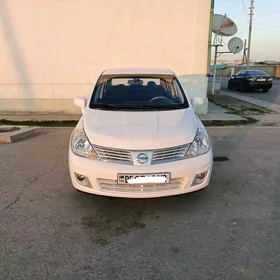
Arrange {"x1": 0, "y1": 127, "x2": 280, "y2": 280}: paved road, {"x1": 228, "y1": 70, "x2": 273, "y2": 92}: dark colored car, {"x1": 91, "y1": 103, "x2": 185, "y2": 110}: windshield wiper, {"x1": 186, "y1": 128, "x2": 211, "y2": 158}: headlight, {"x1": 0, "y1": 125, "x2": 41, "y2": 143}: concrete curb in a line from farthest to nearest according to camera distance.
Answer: {"x1": 228, "y1": 70, "x2": 273, "y2": 92}: dark colored car, {"x1": 0, "y1": 125, "x2": 41, "y2": 143}: concrete curb, {"x1": 91, "y1": 103, "x2": 185, "y2": 110}: windshield wiper, {"x1": 186, "y1": 128, "x2": 211, "y2": 158}: headlight, {"x1": 0, "y1": 127, "x2": 280, "y2": 280}: paved road

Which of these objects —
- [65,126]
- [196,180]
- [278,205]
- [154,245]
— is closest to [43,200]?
[154,245]

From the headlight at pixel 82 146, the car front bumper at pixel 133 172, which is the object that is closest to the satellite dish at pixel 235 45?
the car front bumper at pixel 133 172

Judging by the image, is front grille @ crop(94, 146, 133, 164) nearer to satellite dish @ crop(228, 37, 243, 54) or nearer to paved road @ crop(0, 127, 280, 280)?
paved road @ crop(0, 127, 280, 280)

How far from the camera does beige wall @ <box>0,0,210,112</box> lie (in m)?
9.48

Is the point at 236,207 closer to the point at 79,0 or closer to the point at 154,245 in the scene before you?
the point at 154,245

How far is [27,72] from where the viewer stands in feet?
33.2

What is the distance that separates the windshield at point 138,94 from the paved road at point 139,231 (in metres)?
1.30

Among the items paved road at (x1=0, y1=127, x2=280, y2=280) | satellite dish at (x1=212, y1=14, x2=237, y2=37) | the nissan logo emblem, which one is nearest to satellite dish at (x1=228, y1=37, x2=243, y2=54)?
satellite dish at (x1=212, y1=14, x2=237, y2=37)

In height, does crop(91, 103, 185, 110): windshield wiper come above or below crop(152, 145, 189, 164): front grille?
above

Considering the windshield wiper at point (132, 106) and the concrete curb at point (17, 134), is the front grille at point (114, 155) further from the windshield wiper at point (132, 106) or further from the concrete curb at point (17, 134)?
the concrete curb at point (17, 134)

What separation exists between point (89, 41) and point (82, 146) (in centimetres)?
722

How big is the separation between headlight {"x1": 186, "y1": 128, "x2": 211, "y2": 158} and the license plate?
16.1 inches

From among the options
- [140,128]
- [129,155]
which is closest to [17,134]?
[140,128]

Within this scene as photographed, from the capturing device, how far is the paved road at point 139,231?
8.33 ft
